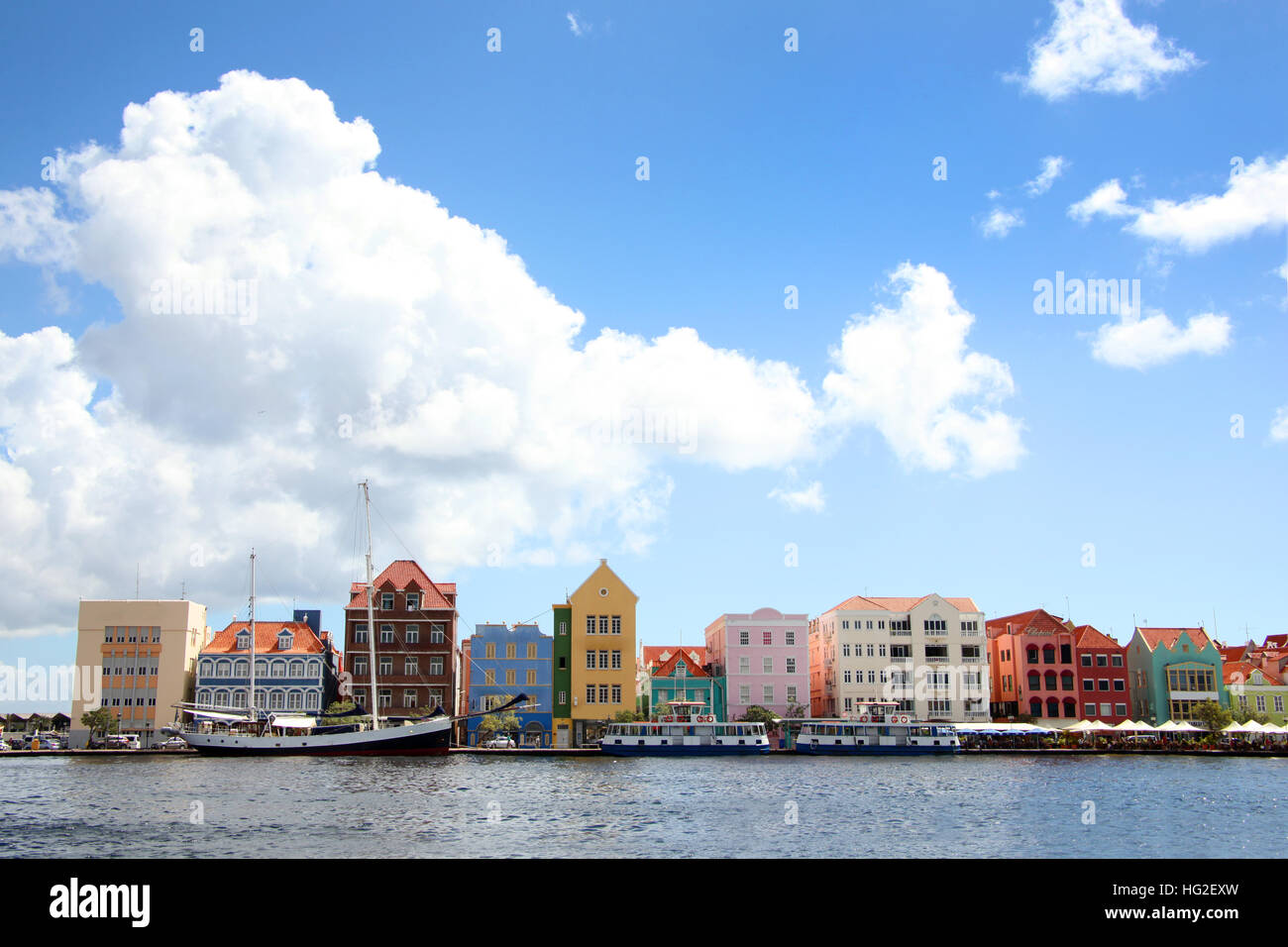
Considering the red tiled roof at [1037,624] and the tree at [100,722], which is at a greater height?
the red tiled roof at [1037,624]

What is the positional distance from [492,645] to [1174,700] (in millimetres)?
76897

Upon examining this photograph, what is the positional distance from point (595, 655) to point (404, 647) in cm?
2060

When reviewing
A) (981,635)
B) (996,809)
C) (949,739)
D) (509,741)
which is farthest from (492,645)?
(996,809)

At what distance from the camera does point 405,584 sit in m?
117

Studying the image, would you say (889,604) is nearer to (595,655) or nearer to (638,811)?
(595,655)

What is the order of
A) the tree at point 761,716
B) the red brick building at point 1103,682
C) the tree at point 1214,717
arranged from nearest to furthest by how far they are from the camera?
the tree at point 1214,717
the tree at point 761,716
the red brick building at point 1103,682

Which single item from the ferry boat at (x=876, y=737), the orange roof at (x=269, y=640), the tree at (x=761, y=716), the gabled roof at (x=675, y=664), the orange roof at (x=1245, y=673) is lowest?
the ferry boat at (x=876, y=737)

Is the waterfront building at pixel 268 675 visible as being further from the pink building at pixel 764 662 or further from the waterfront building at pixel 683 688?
the pink building at pixel 764 662

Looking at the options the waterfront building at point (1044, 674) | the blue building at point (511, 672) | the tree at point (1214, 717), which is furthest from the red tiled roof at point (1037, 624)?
the blue building at point (511, 672)

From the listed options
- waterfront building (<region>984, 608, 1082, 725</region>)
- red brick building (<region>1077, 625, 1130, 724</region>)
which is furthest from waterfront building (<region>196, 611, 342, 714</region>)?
red brick building (<region>1077, 625, 1130, 724</region>)

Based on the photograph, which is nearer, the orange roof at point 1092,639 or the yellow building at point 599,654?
the yellow building at point 599,654

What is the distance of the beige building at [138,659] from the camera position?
4688 inches

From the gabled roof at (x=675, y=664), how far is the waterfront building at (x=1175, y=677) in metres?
50.7

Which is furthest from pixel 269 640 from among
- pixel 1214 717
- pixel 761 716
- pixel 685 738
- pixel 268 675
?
pixel 1214 717
